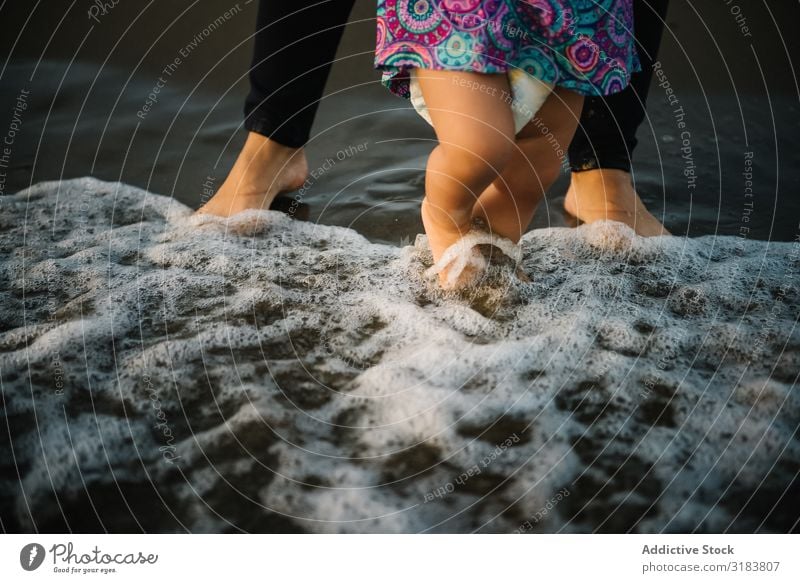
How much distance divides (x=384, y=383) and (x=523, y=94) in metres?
0.34

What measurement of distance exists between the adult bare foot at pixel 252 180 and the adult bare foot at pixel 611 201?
17.0 inches

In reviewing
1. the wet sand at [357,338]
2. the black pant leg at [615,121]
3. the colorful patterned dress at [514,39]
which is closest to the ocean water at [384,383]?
the wet sand at [357,338]

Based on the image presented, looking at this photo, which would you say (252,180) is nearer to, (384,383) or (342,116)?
(342,116)

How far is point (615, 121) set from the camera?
0.98 m

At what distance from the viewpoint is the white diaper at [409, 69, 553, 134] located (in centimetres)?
74

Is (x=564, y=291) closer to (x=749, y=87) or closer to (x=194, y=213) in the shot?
(x=194, y=213)

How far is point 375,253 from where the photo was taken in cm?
94

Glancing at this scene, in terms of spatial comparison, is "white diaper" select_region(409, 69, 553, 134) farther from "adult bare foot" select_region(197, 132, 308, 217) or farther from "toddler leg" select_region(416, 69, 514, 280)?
"adult bare foot" select_region(197, 132, 308, 217)

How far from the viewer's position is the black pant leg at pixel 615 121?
38.3 inches

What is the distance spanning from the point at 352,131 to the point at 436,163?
0.48m
